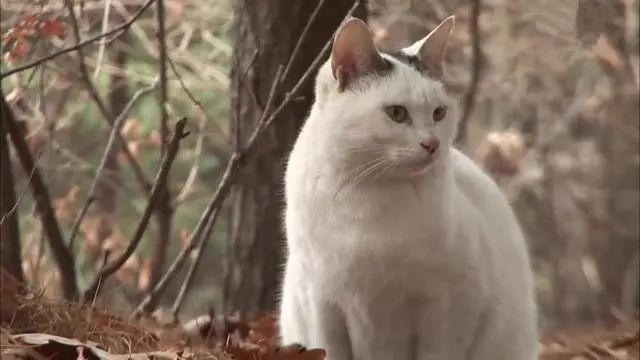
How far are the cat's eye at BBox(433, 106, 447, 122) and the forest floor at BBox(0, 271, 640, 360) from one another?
0.45 m

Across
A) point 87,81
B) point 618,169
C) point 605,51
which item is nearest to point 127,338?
point 87,81

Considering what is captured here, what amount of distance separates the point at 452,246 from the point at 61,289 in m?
1.02

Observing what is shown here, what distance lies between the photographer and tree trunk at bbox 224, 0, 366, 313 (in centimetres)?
241

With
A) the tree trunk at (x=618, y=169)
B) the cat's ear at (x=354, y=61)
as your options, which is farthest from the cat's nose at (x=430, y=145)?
the tree trunk at (x=618, y=169)

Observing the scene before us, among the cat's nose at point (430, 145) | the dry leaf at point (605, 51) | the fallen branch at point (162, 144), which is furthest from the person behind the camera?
the dry leaf at point (605, 51)

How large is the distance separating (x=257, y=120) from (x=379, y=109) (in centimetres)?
87

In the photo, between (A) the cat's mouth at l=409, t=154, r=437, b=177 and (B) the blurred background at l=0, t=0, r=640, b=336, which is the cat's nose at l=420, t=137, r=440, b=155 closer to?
(A) the cat's mouth at l=409, t=154, r=437, b=177

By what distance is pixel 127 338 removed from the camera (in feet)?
5.15

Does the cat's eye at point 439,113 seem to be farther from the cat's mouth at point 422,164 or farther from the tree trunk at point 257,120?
the tree trunk at point 257,120

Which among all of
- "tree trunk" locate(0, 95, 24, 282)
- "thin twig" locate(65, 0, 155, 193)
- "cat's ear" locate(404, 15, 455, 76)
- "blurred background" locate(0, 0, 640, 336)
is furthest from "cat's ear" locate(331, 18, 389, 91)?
"tree trunk" locate(0, 95, 24, 282)

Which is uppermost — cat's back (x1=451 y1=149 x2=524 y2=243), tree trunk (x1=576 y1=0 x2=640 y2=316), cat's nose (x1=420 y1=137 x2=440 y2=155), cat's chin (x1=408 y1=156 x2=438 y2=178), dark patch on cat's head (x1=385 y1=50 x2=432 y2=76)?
dark patch on cat's head (x1=385 y1=50 x2=432 y2=76)

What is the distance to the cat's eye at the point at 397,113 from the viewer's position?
161 cm

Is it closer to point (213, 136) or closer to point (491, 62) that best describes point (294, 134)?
point (213, 136)

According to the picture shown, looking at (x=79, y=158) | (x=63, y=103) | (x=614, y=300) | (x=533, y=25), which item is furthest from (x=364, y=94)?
(x=614, y=300)
